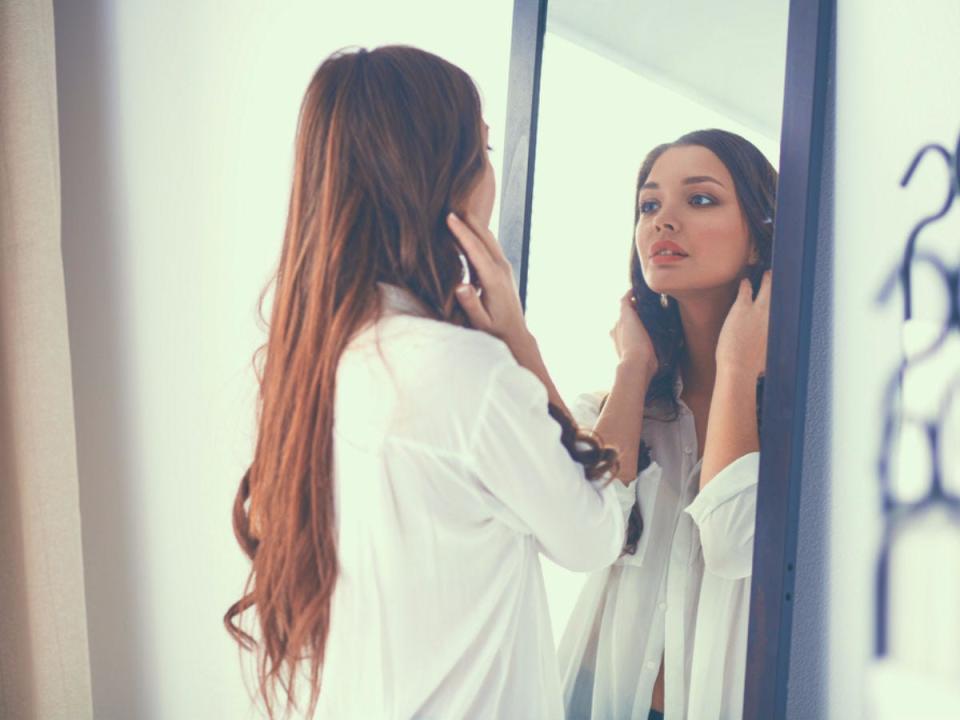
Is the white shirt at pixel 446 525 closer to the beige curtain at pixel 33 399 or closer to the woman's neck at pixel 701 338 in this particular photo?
→ the woman's neck at pixel 701 338

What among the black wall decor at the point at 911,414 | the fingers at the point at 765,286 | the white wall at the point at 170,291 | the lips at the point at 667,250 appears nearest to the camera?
the black wall decor at the point at 911,414

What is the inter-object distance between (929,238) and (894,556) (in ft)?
0.99

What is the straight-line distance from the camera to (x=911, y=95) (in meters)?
0.86

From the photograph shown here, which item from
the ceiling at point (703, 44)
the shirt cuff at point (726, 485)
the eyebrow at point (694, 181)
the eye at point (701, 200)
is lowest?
the shirt cuff at point (726, 485)

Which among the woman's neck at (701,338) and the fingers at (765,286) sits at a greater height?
the fingers at (765,286)

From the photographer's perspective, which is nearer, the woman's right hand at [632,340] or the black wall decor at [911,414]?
the black wall decor at [911,414]

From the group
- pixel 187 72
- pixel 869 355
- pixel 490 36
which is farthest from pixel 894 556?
pixel 187 72

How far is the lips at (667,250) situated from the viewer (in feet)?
3.50

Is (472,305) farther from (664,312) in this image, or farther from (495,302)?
(664,312)

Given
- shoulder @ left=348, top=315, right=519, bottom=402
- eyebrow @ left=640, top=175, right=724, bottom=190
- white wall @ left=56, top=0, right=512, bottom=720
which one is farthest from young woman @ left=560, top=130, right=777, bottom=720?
white wall @ left=56, top=0, right=512, bottom=720

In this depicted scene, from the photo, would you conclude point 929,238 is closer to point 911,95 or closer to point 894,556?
point 911,95

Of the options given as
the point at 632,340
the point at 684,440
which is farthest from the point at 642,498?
the point at 632,340

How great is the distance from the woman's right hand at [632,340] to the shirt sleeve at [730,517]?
0.18 meters

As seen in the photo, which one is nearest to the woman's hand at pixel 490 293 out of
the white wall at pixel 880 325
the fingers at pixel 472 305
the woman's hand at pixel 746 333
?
the fingers at pixel 472 305
